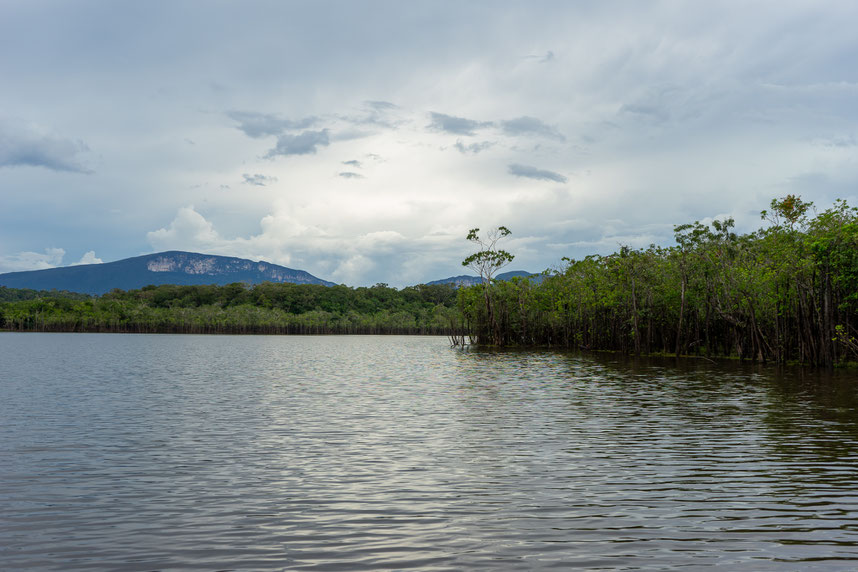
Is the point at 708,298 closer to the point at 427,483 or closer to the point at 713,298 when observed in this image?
the point at 713,298

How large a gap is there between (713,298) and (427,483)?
53899mm

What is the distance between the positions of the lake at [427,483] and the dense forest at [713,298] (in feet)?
67.1

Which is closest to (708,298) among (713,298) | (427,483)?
(713,298)

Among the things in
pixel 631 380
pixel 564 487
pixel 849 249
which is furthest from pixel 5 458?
pixel 849 249

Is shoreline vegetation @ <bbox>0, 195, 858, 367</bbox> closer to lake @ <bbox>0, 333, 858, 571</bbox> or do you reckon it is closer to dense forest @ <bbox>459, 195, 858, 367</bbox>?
dense forest @ <bbox>459, 195, 858, 367</bbox>

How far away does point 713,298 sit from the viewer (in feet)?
197

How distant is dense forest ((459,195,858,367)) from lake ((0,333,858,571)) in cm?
2046

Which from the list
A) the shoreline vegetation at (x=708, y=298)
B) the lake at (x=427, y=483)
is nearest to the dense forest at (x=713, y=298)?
the shoreline vegetation at (x=708, y=298)

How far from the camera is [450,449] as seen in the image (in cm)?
1791

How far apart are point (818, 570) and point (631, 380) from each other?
33.0m

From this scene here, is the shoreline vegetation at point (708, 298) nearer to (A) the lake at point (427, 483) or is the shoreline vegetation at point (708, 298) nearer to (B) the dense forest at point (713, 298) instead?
(B) the dense forest at point (713, 298)

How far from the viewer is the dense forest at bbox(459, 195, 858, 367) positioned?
46875mm

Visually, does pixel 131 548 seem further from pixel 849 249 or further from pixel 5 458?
pixel 849 249

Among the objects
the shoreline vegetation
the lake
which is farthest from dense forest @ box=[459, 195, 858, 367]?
the lake
